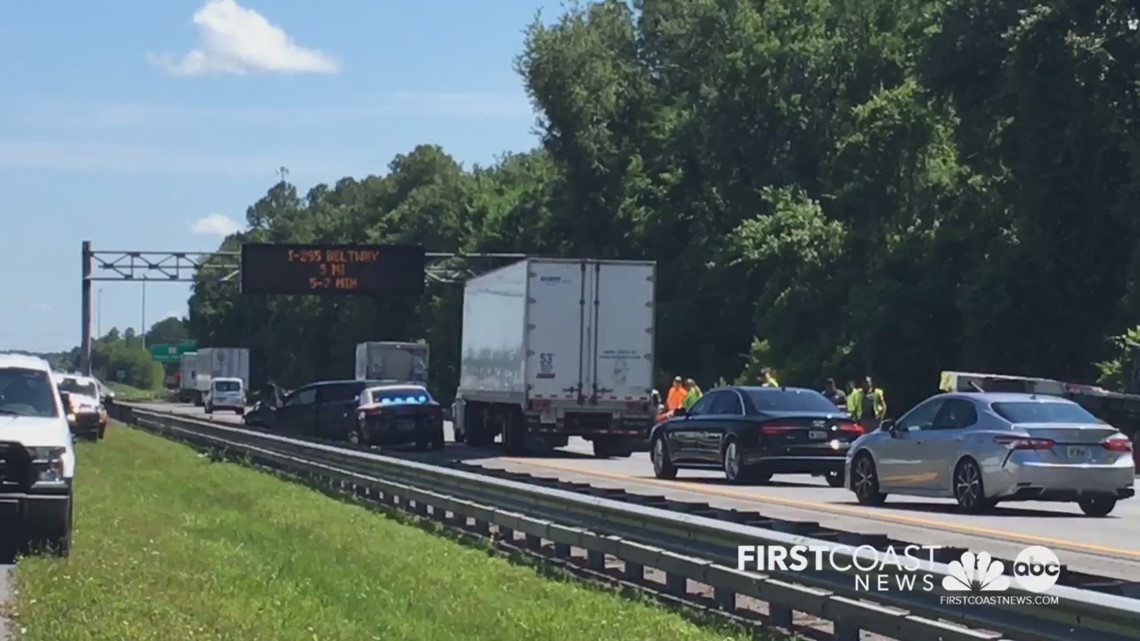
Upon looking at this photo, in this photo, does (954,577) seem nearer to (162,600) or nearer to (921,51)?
(162,600)

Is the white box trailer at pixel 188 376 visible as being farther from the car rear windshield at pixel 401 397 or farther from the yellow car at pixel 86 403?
the car rear windshield at pixel 401 397


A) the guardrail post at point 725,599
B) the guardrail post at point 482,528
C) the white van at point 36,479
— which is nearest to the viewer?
the guardrail post at point 725,599

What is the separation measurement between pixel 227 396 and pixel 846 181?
36.0 m

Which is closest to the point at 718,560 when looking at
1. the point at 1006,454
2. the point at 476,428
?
the point at 1006,454

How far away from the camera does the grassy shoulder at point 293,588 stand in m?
11.9

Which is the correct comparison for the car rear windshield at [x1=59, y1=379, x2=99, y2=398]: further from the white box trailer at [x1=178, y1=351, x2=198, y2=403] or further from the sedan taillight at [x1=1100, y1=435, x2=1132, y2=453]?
the white box trailer at [x1=178, y1=351, x2=198, y2=403]

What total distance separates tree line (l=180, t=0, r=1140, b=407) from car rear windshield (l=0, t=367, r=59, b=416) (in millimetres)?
34423

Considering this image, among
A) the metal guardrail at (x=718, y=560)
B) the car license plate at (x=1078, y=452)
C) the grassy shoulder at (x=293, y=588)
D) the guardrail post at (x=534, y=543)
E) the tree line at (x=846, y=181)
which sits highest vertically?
the tree line at (x=846, y=181)

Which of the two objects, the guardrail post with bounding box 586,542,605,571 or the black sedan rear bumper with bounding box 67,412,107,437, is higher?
the black sedan rear bumper with bounding box 67,412,107,437

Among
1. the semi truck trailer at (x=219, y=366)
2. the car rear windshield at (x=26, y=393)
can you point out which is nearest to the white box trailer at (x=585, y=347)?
the car rear windshield at (x=26, y=393)

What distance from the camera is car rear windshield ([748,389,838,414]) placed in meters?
28.0

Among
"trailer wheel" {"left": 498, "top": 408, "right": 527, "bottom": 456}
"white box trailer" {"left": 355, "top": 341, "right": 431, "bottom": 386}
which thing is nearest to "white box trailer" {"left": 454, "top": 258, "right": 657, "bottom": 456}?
"trailer wheel" {"left": 498, "top": 408, "right": 527, "bottom": 456}

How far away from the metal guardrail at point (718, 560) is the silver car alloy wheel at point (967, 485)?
5.94m

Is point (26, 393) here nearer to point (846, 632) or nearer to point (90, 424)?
point (846, 632)
